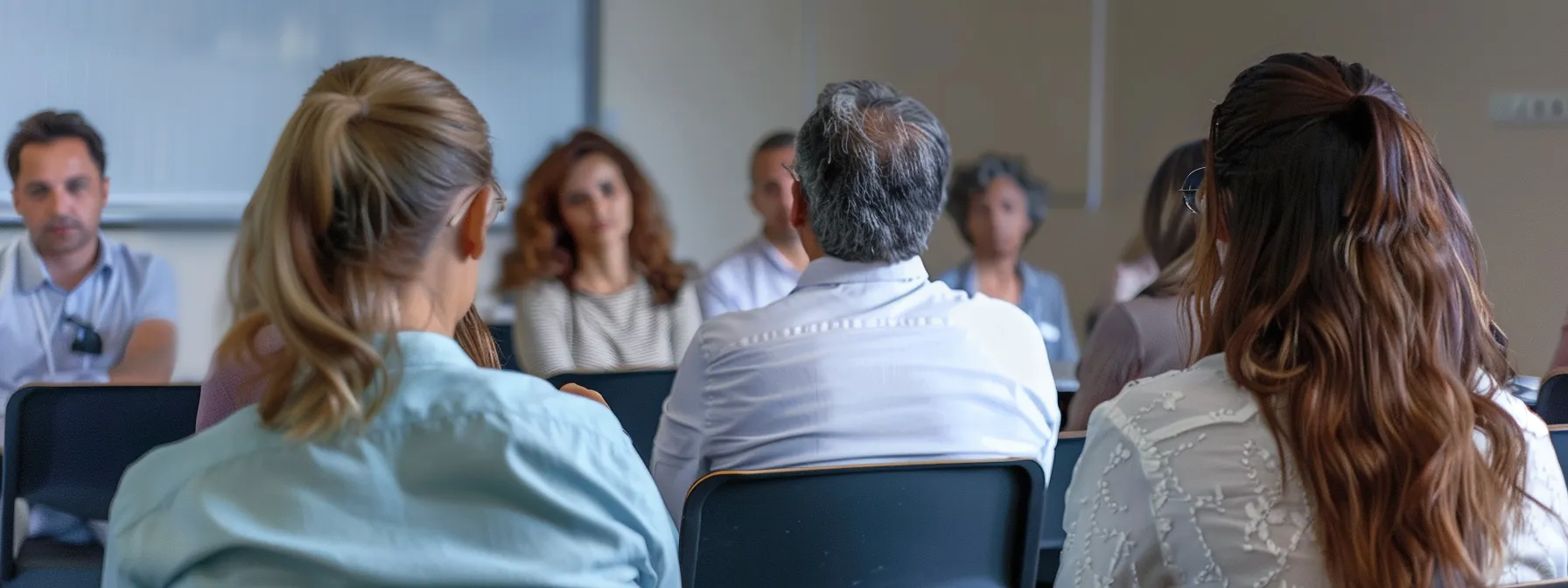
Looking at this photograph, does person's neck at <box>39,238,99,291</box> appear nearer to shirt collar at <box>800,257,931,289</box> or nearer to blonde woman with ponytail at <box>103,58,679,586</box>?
shirt collar at <box>800,257,931,289</box>

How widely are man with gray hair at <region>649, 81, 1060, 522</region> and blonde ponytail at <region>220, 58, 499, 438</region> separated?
92 cm

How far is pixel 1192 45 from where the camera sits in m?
5.74

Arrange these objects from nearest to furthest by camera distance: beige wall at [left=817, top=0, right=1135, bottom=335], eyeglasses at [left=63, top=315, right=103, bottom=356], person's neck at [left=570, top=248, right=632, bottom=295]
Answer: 1. eyeglasses at [left=63, top=315, right=103, bottom=356]
2. person's neck at [left=570, top=248, right=632, bottom=295]
3. beige wall at [left=817, top=0, right=1135, bottom=335]

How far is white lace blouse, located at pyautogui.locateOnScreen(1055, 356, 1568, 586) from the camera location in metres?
1.16

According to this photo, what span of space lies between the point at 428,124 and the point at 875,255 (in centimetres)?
116

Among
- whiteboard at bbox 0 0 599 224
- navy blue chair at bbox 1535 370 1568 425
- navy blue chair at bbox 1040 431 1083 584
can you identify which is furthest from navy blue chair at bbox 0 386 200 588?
navy blue chair at bbox 1535 370 1568 425

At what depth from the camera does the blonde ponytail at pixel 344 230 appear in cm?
104

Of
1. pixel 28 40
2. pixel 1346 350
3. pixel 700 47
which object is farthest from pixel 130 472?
pixel 700 47

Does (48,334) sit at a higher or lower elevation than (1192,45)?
lower

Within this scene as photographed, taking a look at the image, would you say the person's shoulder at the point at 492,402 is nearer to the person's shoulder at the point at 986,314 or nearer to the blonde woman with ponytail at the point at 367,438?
the blonde woman with ponytail at the point at 367,438

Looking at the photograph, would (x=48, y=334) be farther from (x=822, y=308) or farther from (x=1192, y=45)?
(x=1192, y=45)

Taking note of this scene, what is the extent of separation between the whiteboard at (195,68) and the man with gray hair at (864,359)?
2182mm

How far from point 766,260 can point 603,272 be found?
478 millimetres

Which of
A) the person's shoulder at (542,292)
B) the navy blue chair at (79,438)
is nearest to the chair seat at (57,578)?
the navy blue chair at (79,438)
